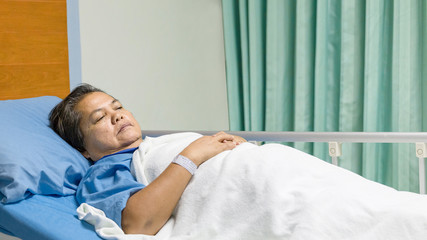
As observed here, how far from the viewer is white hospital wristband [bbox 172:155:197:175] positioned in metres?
1.46

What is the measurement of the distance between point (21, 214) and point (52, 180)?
0.14 meters

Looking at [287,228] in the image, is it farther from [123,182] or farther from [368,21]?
[368,21]

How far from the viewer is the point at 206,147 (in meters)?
1.54

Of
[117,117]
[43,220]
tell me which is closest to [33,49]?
[117,117]

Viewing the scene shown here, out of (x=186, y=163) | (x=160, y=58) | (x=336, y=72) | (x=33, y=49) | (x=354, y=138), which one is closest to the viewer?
(x=186, y=163)

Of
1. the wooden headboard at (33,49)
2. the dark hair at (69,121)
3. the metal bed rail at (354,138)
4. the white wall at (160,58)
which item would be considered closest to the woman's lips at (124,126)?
the dark hair at (69,121)

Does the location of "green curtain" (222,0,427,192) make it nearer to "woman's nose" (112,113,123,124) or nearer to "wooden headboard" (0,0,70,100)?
"wooden headboard" (0,0,70,100)

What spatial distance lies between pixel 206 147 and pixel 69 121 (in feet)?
1.72

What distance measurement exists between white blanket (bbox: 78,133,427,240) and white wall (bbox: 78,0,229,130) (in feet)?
4.38

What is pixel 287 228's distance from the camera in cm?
124

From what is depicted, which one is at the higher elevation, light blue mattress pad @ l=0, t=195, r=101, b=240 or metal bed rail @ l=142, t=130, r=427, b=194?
metal bed rail @ l=142, t=130, r=427, b=194

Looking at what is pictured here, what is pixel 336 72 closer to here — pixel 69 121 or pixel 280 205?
pixel 69 121

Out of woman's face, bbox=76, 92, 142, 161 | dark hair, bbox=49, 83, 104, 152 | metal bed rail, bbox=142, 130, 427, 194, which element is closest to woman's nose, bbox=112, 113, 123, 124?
woman's face, bbox=76, 92, 142, 161

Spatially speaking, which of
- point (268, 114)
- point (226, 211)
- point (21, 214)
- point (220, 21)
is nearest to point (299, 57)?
point (268, 114)
